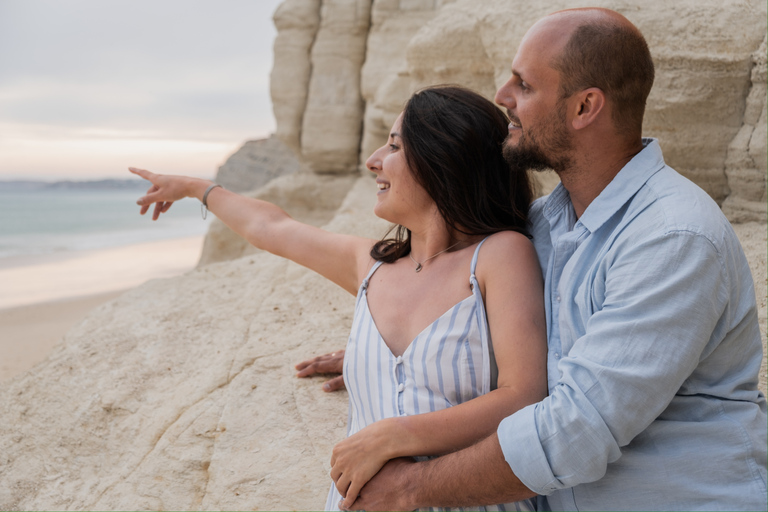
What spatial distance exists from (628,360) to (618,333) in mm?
60

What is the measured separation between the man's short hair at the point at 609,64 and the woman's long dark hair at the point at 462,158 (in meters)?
0.37

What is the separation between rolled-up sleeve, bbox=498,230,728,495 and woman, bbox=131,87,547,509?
0.22 metres

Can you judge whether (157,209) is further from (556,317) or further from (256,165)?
(256,165)

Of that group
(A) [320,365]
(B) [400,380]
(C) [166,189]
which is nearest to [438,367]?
(B) [400,380]

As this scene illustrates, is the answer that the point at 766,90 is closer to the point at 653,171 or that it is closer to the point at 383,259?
the point at 653,171

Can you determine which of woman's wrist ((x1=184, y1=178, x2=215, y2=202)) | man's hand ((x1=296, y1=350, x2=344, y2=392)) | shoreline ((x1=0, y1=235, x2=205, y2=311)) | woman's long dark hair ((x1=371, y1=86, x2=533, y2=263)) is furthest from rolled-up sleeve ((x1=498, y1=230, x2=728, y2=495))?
shoreline ((x1=0, y1=235, x2=205, y2=311))

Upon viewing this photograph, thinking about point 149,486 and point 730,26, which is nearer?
point 149,486

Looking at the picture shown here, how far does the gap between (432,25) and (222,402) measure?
3983mm

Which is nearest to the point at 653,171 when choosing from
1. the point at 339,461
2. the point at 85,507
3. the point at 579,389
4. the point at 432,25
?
the point at 579,389

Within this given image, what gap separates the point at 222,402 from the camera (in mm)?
3033

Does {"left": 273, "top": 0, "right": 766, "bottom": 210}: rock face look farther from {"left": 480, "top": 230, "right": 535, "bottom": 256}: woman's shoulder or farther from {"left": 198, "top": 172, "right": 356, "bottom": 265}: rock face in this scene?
{"left": 198, "top": 172, "right": 356, "bottom": 265}: rock face

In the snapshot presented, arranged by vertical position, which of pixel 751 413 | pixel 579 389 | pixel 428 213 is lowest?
pixel 751 413

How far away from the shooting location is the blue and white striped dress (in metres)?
1.74

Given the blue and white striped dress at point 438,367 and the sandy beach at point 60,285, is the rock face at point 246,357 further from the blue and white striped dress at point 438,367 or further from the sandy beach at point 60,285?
the sandy beach at point 60,285
